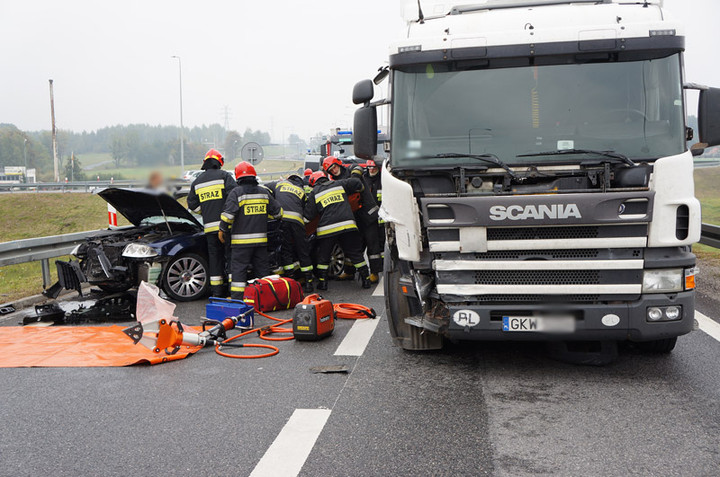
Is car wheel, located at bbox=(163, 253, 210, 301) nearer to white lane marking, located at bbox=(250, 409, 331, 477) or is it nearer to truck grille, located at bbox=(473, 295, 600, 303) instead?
white lane marking, located at bbox=(250, 409, 331, 477)

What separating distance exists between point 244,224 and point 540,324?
4.81m

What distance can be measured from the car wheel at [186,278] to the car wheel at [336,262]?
240 centimetres

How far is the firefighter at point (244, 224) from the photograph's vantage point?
345 inches

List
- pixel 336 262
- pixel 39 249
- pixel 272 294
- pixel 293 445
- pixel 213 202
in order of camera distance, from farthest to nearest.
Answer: pixel 336 262 < pixel 39 249 < pixel 213 202 < pixel 272 294 < pixel 293 445

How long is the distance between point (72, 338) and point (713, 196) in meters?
19.7

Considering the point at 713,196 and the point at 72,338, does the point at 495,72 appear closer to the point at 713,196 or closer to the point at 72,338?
the point at 72,338

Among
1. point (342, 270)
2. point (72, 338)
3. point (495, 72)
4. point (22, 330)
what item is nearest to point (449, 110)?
point (495, 72)

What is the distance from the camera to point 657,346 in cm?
587

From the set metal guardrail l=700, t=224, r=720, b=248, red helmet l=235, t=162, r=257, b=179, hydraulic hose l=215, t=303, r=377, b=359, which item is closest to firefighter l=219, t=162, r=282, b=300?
red helmet l=235, t=162, r=257, b=179

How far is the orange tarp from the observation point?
6152 mm

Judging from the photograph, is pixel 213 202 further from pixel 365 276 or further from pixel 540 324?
pixel 540 324

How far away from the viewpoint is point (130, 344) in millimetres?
6816

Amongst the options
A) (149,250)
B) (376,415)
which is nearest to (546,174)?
(376,415)

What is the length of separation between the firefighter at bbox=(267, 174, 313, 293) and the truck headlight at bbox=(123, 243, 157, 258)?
2083 mm
